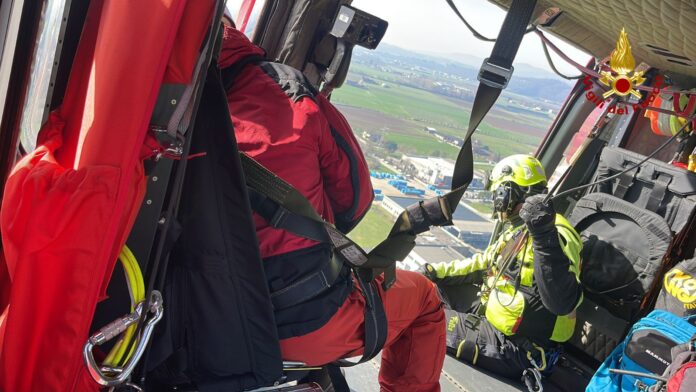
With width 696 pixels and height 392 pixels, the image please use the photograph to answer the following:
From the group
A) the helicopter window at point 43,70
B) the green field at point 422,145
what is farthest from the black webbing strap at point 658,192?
the helicopter window at point 43,70

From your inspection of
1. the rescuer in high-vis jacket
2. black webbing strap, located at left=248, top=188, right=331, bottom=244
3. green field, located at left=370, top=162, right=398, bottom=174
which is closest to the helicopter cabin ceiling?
the rescuer in high-vis jacket

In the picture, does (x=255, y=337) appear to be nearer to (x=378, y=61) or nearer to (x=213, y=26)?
(x=213, y=26)

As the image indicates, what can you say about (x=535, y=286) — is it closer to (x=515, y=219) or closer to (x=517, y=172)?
(x=515, y=219)

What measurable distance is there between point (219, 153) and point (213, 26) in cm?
37

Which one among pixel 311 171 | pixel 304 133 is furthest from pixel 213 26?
pixel 311 171

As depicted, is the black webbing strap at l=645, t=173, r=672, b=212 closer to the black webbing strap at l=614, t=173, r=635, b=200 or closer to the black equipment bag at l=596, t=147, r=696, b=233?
the black equipment bag at l=596, t=147, r=696, b=233

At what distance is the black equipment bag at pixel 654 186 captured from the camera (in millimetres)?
3256

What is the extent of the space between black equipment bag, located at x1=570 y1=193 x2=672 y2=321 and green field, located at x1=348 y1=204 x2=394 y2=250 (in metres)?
1.26

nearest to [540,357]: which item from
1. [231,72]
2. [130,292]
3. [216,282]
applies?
[216,282]

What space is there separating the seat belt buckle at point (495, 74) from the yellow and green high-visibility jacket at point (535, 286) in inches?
64.0

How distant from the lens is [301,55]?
114 inches

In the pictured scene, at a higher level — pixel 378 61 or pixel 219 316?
pixel 378 61

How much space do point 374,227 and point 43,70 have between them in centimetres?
316

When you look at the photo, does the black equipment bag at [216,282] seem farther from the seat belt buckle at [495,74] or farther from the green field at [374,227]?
the green field at [374,227]
